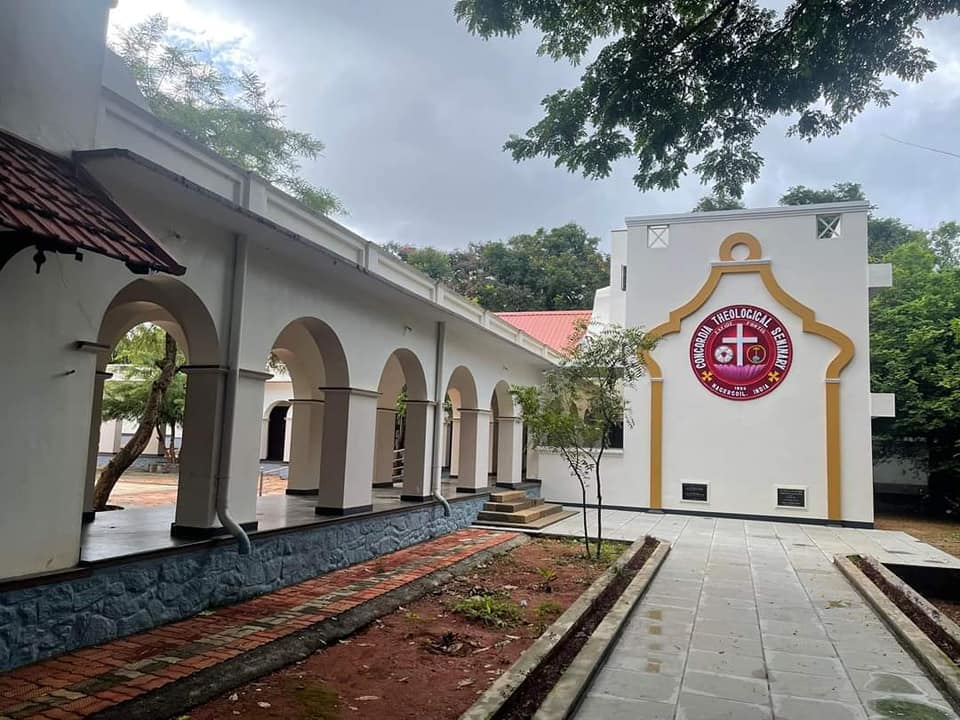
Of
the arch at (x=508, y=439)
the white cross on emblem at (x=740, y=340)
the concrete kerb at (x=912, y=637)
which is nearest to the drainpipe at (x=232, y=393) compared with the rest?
the concrete kerb at (x=912, y=637)

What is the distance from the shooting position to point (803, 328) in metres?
14.7

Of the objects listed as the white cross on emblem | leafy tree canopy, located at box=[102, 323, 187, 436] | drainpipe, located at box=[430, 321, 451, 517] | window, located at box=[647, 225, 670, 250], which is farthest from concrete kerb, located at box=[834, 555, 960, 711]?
leafy tree canopy, located at box=[102, 323, 187, 436]

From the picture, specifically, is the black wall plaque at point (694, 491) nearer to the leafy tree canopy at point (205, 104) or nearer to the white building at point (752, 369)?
the white building at point (752, 369)

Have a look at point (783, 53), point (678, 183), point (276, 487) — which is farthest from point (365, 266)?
point (276, 487)

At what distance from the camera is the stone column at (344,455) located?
8375 mm

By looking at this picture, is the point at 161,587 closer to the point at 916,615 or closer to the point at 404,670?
A: the point at 404,670

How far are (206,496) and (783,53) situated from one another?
19.6 ft

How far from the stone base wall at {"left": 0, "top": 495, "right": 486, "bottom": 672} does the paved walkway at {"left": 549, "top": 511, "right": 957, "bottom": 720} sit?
3.45m

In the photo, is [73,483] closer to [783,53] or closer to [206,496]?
[206,496]

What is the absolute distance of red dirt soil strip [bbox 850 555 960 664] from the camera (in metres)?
5.34

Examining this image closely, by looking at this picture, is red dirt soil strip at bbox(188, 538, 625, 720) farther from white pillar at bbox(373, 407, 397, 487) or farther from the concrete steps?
white pillar at bbox(373, 407, 397, 487)

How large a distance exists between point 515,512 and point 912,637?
760 centimetres

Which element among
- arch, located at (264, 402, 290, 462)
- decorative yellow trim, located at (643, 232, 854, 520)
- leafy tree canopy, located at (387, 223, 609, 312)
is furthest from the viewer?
leafy tree canopy, located at (387, 223, 609, 312)

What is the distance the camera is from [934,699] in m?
4.39
